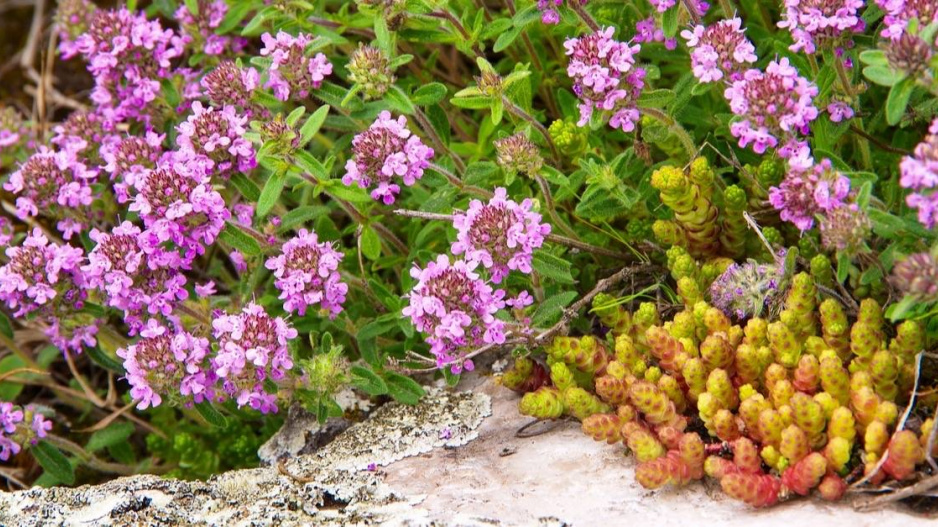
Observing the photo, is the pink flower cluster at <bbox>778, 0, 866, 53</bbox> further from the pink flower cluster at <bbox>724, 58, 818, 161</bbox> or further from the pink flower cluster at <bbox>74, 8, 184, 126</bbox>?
the pink flower cluster at <bbox>74, 8, 184, 126</bbox>

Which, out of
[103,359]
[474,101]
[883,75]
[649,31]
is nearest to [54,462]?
[103,359]

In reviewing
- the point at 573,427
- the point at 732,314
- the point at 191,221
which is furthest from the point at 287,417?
the point at 732,314

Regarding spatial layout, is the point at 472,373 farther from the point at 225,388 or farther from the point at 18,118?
the point at 18,118

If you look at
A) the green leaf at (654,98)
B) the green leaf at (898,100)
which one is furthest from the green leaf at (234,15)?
the green leaf at (898,100)

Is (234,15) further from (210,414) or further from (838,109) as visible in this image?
(838,109)

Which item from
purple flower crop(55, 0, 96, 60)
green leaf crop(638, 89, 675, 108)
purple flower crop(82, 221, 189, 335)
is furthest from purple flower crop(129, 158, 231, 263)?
purple flower crop(55, 0, 96, 60)

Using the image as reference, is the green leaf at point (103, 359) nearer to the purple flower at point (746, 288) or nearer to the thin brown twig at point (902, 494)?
the purple flower at point (746, 288)
